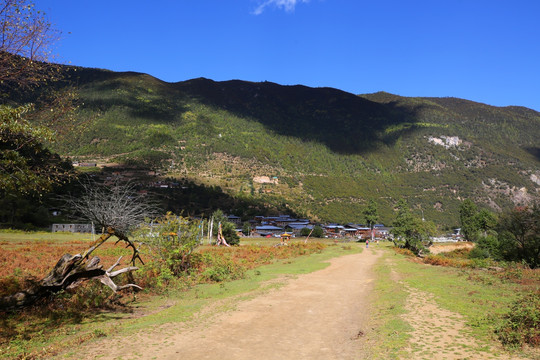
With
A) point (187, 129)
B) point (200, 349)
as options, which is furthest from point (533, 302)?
point (187, 129)

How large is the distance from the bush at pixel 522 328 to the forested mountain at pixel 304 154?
2950 inches

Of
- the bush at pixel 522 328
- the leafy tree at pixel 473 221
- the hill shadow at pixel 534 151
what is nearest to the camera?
the bush at pixel 522 328

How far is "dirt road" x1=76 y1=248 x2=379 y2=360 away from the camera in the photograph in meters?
7.29

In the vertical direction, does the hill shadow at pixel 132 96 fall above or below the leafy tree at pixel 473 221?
above

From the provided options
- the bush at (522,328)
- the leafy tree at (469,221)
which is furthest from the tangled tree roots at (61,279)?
the leafy tree at (469,221)

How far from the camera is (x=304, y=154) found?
15475cm

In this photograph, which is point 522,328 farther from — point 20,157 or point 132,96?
point 132,96

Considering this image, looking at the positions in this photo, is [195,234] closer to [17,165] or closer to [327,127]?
[17,165]

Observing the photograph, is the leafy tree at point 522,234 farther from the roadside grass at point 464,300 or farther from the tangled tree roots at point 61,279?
the tangled tree roots at point 61,279

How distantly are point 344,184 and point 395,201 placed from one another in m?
19.0

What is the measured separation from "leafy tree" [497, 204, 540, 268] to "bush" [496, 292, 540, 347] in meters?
23.7

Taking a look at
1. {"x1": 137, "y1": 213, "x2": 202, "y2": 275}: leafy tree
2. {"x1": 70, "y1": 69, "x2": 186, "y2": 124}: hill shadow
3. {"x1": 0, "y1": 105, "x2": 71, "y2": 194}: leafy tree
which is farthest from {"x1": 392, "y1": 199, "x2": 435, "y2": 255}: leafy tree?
{"x1": 70, "y1": 69, "x2": 186, "y2": 124}: hill shadow

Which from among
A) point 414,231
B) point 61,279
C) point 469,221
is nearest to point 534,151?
point 469,221

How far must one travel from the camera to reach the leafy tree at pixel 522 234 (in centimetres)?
2866
